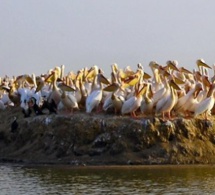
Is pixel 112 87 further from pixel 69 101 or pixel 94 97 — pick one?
pixel 69 101

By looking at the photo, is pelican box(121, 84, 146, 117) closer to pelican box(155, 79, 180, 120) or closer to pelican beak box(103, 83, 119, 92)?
pelican box(155, 79, 180, 120)

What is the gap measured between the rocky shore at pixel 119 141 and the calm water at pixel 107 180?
1162 millimetres

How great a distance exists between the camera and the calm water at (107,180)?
63.4 feet

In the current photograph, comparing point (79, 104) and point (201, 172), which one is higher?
point (79, 104)

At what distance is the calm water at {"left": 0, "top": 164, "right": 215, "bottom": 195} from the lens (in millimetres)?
19328

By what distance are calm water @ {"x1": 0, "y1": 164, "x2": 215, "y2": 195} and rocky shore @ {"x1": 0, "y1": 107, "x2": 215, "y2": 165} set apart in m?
1.16

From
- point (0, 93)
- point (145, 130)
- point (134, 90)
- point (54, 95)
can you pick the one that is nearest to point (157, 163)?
point (145, 130)

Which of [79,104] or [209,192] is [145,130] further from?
[209,192]

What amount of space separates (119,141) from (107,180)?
453 cm

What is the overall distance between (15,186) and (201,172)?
5.91 m

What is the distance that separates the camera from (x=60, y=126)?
26609 millimetres

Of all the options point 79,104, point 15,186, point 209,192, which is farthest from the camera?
point 79,104

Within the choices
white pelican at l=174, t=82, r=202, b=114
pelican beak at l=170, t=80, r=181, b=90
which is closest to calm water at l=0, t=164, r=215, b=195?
white pelican at l=174, t=82, r=202, b=114

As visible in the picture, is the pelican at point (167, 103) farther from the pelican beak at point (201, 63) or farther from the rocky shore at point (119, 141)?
the pelican beak at point (201, 63)
